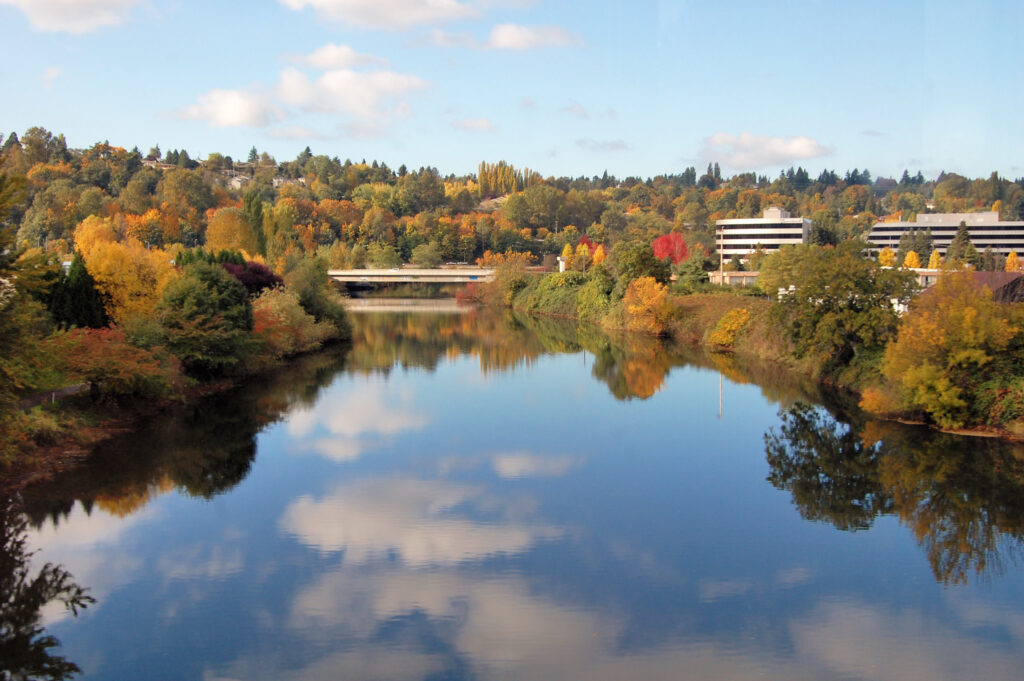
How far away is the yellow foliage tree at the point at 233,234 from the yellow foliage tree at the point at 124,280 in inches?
1377

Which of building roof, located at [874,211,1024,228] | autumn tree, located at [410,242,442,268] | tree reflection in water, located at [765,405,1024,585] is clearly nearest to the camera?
tree reflection in water, located at [765,405,1024,585]

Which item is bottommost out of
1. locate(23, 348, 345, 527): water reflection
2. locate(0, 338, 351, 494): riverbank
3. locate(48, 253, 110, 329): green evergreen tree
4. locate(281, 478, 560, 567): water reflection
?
locate(281, 478, 560, 567): water reflection

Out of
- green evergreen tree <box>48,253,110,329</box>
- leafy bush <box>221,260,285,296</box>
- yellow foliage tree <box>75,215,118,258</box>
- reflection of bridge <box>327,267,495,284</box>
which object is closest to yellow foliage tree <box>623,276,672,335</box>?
leafy bush <box>221,260,285,296</box>

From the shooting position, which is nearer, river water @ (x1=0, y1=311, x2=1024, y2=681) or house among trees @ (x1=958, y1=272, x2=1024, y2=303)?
river water @ (x1=0, y1=311, x2=1024, y2=681)

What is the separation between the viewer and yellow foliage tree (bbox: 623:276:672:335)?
49.3 meters

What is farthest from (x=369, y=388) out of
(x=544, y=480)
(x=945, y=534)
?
(x=945, y=534)

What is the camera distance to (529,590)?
13.3 metres

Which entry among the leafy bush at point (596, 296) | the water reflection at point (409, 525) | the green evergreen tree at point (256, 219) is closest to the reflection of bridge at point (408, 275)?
the green evergreen tree at point (256, 219)

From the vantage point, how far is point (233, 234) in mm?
67062

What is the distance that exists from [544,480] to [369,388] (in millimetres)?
14127

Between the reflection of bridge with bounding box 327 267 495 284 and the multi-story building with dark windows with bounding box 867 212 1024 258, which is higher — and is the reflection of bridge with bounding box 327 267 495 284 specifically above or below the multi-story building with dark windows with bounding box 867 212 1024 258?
below

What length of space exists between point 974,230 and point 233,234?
88.3m

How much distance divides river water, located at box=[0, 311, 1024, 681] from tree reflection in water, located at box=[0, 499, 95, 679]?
122mm

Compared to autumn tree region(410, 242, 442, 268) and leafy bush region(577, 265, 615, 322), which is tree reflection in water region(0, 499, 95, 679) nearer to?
leafy bush region(577, 265, 615, 322)
